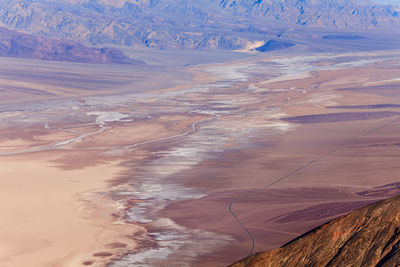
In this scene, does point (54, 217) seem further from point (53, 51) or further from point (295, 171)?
point (53, 51)

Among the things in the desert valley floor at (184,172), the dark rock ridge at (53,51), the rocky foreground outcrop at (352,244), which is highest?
the rocky foreground outcrop at (352,244)

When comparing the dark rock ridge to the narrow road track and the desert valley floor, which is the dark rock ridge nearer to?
the desert valley floor

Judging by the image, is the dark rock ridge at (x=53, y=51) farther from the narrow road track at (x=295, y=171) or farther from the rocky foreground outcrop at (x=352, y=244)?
the rocky foreground outcrop at (x=352, y=244)

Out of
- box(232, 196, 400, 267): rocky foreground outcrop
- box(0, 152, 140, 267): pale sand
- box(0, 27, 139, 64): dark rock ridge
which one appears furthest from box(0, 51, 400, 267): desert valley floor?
box(0, 27, 139, 64): dark rock ridge

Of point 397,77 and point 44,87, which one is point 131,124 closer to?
point 44,87

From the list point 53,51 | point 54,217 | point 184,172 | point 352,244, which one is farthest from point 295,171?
point 53,51

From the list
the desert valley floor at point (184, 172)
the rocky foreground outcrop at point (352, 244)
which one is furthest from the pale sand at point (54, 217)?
the rocky foreground outcrop at point (352, 244)

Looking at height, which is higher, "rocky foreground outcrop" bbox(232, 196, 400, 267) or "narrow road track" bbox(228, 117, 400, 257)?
"rocky foreground outcrop" bbox(232, 196, 400, 267)
